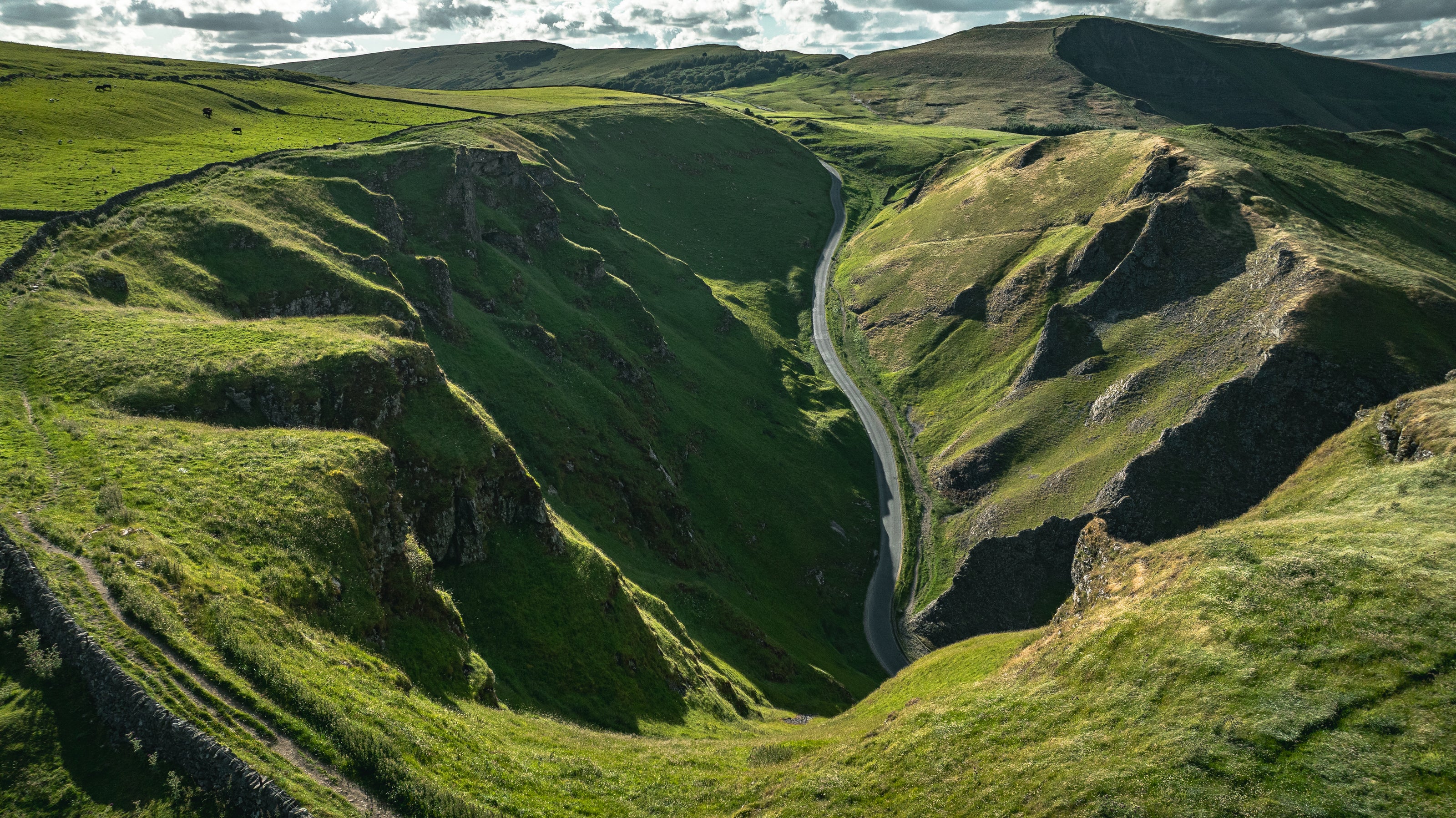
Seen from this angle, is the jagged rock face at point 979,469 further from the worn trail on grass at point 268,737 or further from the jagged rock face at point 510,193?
the worn trail on grass at point 268,737

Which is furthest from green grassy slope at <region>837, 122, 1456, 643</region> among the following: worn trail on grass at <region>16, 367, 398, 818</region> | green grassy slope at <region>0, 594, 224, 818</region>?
green grassy slope at <region>0, 594, 224, 818</region>

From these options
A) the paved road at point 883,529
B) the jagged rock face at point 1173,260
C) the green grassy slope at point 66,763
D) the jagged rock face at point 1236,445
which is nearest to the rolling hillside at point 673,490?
the green grassy slope at point 66,763

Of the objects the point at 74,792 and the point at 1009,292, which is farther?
the point at 1009,292

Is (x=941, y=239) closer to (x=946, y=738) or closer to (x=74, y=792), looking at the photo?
(x=946, y=738)

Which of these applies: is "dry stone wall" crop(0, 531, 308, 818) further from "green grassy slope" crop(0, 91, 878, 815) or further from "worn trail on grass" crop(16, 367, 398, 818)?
"worn trail on grass" crop(16, 367, 398, 818)

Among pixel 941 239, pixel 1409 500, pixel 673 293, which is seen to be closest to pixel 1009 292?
pixel 941 239

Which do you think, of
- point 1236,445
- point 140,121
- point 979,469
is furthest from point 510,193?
point 1236,445
